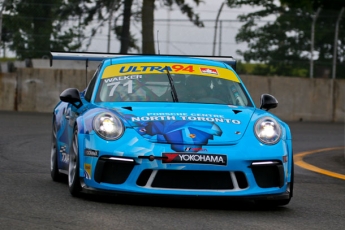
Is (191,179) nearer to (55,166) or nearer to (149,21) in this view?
(55,166)

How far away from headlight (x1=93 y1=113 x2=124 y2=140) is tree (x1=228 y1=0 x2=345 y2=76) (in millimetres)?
16144

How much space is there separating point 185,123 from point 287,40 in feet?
57.3

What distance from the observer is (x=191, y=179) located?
7.32 metres

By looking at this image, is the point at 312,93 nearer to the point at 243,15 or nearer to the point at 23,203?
the point at 243,15

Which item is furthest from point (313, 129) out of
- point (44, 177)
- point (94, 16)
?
point (44, 177)

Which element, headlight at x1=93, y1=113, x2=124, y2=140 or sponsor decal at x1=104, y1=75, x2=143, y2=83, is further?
sponsor decal at x1=104, y1=75, x2=143, y2=83

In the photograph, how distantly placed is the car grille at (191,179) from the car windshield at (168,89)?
118cm

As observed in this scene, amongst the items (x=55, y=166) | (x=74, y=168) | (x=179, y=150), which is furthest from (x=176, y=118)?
(x=55, y=166)

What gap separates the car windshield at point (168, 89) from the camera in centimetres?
841

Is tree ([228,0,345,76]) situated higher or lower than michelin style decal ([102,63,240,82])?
lower

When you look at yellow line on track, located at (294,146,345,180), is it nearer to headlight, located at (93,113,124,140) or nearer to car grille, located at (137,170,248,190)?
car grille, located at (137,170,248,190)

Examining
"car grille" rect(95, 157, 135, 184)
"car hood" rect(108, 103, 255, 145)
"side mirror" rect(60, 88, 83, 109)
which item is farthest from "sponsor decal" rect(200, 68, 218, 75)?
"car grille" rect(95, 157, 135, 184)

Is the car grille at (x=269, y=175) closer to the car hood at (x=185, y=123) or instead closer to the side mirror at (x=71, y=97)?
the car hood at (x=185, y=123)

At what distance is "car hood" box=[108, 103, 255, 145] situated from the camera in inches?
289
